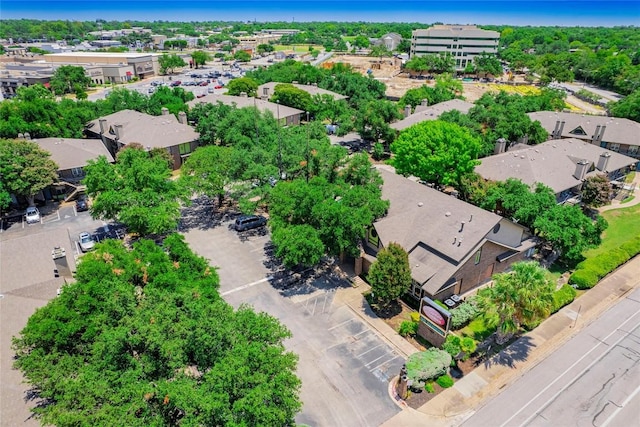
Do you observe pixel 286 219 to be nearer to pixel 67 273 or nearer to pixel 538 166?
pixel 67 273

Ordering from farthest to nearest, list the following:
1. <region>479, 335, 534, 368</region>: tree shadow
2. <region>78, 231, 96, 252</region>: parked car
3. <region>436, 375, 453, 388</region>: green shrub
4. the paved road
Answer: <region>78, 231, 96, 252</region>: parked car < <region>479, 335, 534, 368</region>: tree shadow < <region>436, 375, 453, 388</region>: green shrub < the paved road

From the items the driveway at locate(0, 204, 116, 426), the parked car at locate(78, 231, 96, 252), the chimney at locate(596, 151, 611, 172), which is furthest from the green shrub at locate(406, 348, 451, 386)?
the chimney at locate(596, 151, 611, 172)

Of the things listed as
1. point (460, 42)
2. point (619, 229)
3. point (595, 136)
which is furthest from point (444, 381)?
point (460, 42)

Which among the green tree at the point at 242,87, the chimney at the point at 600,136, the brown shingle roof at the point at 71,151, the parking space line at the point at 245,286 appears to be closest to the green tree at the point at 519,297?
the parking space line at the point at 245,286

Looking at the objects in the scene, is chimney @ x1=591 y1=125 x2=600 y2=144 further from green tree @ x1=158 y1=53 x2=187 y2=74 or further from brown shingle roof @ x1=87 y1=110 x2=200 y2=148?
green tree @ x1=158 y1=53 x2=187 y2=74

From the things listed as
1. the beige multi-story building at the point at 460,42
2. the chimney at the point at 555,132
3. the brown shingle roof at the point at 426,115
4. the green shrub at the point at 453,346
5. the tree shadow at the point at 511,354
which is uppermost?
the beige multi-story building at the point at 460,42

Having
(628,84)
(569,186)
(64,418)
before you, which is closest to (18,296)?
(64,418)

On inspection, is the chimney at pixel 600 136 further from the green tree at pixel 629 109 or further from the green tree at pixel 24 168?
the green tree at pixel 24 168
